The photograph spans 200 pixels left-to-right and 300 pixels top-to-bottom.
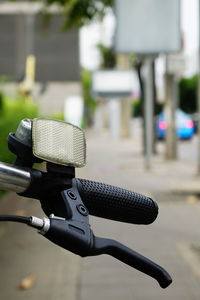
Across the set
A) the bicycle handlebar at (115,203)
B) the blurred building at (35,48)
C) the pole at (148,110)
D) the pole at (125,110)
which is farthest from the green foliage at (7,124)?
the blurred building at (35,48)

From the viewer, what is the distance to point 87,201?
1562 millimetres

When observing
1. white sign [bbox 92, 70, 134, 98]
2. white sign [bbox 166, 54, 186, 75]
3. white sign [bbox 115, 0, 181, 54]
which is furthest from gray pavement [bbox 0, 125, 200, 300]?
white sign [bbox 92, 70, 134, 98]

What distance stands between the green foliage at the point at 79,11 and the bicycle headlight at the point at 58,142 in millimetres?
9161

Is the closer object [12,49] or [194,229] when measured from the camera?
[194,229]

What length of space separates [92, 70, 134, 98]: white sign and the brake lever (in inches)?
951

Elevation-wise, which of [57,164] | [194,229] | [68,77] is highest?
[57,164]

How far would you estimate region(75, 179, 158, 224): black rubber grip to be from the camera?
1.57 m

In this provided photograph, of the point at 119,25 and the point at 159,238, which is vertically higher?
the point at 119,25

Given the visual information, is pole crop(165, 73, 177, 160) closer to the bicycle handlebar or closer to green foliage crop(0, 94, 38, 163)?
green foliage crop(0, 94, 38, 163)

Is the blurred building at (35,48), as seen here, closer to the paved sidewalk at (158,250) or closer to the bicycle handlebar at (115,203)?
the paved sidewalk at (158,250)

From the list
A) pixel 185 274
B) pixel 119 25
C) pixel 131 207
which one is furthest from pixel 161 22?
pixel 131 207

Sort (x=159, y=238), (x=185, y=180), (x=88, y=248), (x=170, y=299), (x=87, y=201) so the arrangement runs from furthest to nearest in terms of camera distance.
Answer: (x=185, y=180) → (x=159, y=238) → (x=170, y=299) → (x=87, y=201) → (x=88, y=248)

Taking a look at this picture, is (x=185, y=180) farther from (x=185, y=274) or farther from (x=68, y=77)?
(x=68, y=77)

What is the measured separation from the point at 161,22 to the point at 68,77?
170ft
